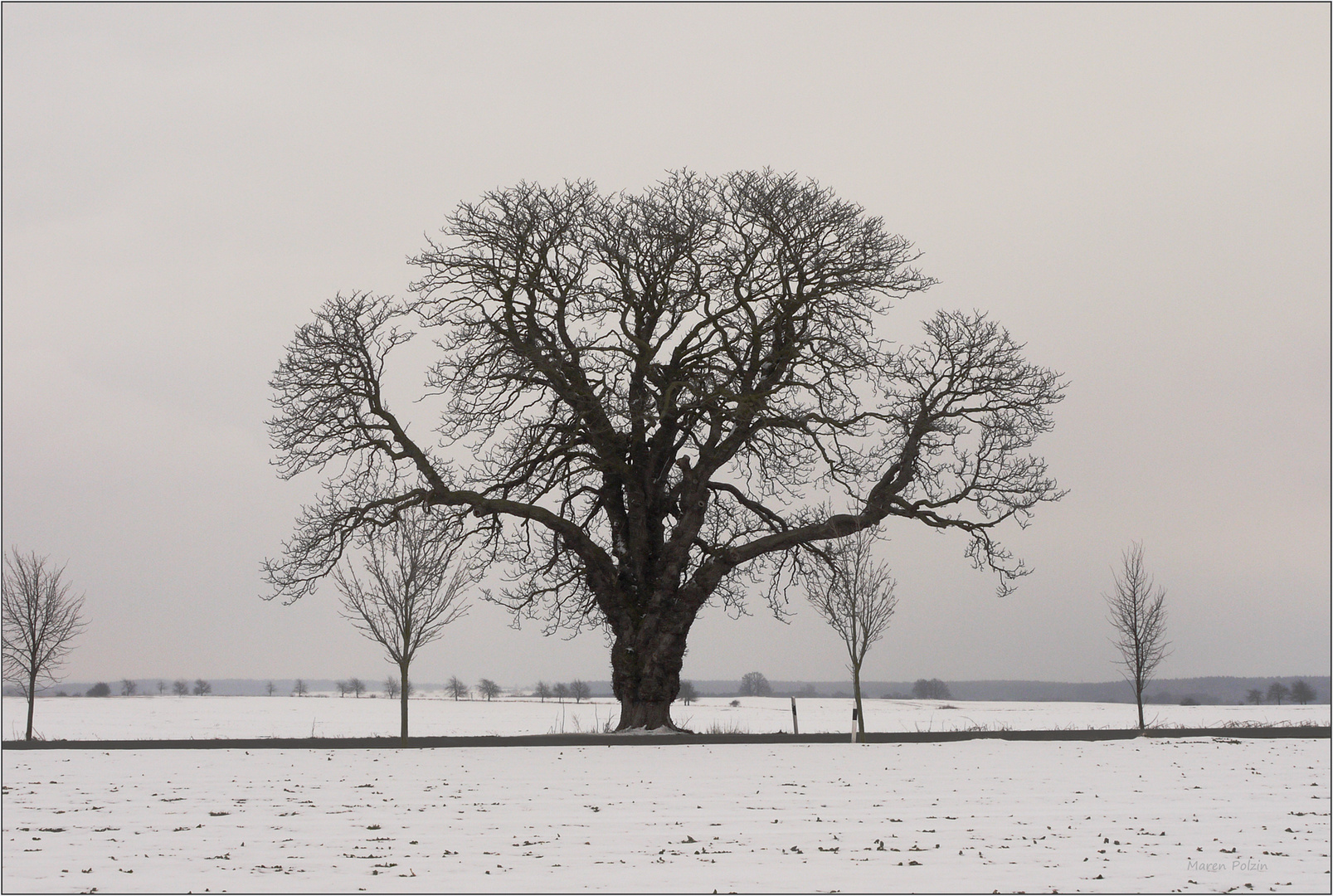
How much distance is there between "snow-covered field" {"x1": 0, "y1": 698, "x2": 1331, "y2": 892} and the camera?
10.4 metres

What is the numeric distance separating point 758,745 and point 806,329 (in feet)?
30.9

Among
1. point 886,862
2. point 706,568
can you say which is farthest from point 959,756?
point 886,862

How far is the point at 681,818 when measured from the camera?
13.5m

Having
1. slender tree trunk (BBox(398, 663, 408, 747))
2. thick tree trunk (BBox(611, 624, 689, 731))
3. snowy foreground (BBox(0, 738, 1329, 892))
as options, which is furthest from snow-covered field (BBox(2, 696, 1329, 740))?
snowy foreground (BBox(0, 738, 1329, 892))

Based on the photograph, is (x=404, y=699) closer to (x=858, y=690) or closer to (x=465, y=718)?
(x=858, y=690)

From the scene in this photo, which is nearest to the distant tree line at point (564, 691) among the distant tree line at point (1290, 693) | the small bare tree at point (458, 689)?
the small bare tree at point (458, 689)

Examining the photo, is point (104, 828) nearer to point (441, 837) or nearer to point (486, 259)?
point (441, 837)

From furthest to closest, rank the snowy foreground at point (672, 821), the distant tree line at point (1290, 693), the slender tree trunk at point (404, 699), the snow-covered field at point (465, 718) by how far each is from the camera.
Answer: the distant tree line at point (1290, 693), the snow-covered field at point (465, 718), the slender tree trunk at point (404, 699), the snowy foreground at point (672, 821)

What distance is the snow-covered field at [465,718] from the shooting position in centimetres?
3491

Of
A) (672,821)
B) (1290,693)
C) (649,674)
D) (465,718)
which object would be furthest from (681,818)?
(1290,693)

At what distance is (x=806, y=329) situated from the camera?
26.3 meters

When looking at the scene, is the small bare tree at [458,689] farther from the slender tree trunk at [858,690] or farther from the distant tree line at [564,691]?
the slender tree trunk at [858,690]

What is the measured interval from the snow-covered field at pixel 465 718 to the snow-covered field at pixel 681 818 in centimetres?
837

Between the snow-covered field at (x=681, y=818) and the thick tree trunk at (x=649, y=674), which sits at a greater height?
the thick tree trunk at (x=649, y=674)
